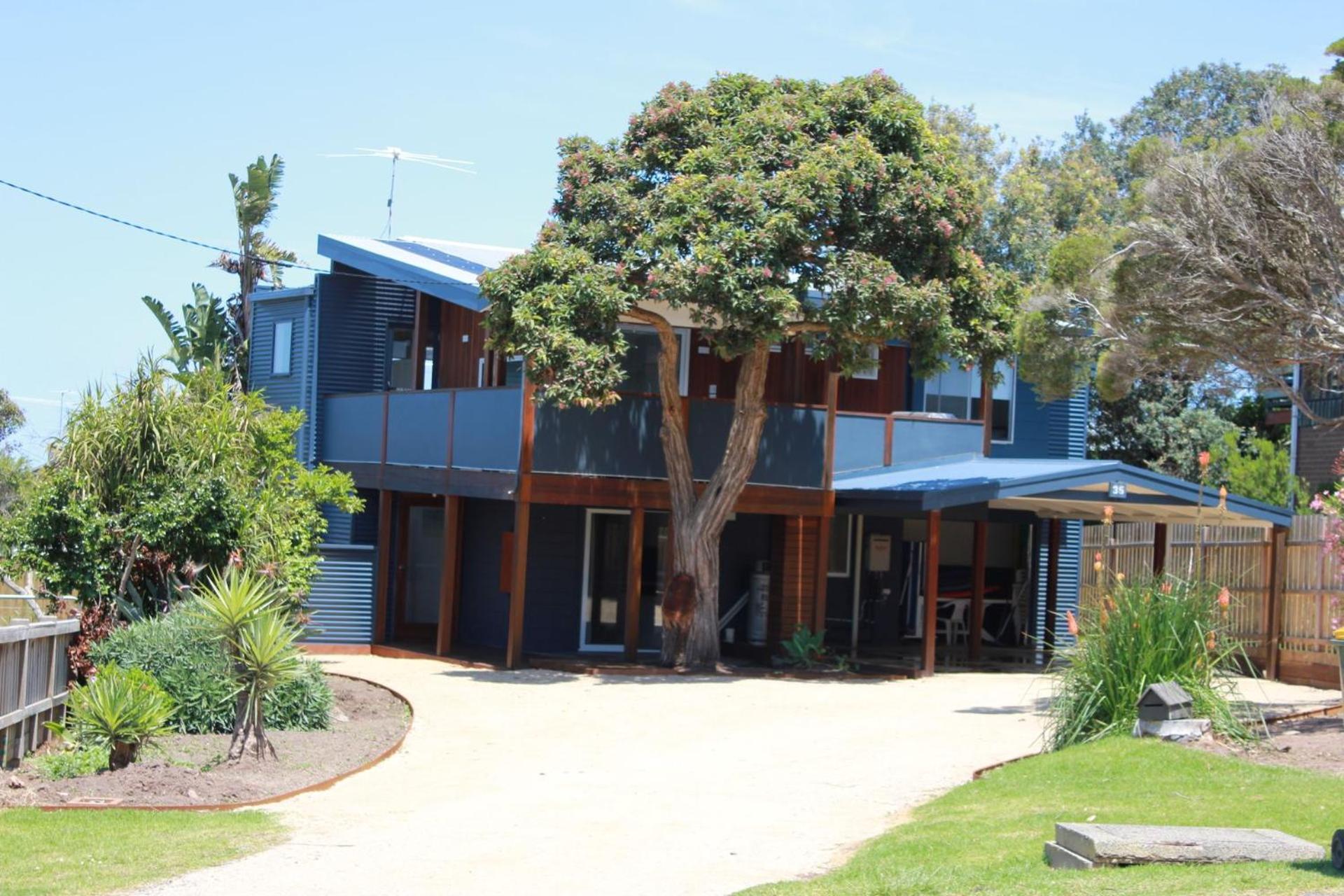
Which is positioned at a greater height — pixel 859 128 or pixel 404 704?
pixel 859 128

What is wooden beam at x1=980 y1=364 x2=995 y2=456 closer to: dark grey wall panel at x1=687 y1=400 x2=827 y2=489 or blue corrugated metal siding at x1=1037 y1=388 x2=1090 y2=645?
blue corrugated metal siding at x1=1037 y1=388 x2=1090 y2=645

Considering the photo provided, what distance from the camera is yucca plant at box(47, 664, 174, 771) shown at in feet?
37.8

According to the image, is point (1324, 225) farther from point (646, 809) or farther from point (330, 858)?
point (330, 858)

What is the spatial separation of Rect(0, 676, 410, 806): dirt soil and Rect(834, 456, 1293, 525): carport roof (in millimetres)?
7623

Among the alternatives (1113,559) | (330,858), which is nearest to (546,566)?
(1113,559)

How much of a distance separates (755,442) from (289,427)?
5.70 metres

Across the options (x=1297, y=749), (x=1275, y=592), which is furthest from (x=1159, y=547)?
(x=1297, y=749)

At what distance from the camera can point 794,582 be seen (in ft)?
73.2

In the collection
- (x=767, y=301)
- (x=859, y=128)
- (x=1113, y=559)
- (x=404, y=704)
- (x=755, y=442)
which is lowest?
(x=404, y=704)

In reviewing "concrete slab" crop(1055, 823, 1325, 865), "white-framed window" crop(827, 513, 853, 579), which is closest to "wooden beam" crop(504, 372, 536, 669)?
"white-framed window" crop(827, 513, 853, 579)

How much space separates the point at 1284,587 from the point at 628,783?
35.7ft

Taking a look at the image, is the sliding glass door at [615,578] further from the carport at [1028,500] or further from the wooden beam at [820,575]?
the carport at [1028,500]

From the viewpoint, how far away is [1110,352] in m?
17.1

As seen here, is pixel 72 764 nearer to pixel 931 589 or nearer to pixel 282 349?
pixel 931 589
